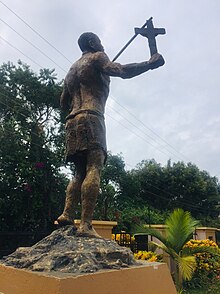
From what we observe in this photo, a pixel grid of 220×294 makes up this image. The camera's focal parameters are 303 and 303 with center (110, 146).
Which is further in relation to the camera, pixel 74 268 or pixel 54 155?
pixel 54 155

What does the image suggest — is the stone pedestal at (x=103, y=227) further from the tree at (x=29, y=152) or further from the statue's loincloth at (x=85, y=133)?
the tree at (x=29, y=152)

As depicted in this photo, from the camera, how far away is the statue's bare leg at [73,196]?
2.93 metres

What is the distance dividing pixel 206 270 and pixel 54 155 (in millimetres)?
5845

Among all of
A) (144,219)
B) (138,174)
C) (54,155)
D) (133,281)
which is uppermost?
(138,174)

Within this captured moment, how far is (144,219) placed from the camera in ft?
48.0

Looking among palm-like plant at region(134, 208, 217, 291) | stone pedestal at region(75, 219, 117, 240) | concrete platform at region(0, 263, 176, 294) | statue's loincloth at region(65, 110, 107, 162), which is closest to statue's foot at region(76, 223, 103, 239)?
concrete platform at region(0, 263, 176, 294)

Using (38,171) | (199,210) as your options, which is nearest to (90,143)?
(38,171)

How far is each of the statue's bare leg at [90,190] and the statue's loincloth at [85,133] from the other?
0.29 feet

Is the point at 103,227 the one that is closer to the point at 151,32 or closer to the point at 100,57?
the point at 100,57

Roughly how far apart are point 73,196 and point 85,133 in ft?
2.14

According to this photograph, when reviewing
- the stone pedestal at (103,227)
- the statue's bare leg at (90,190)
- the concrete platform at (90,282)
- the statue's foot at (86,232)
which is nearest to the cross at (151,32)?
the statue's bare leg at (90,190)

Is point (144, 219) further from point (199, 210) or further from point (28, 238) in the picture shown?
point (199, 210)

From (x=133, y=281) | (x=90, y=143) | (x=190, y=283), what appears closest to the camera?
(x=133, y=281)

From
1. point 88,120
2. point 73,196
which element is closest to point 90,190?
point 73,196
